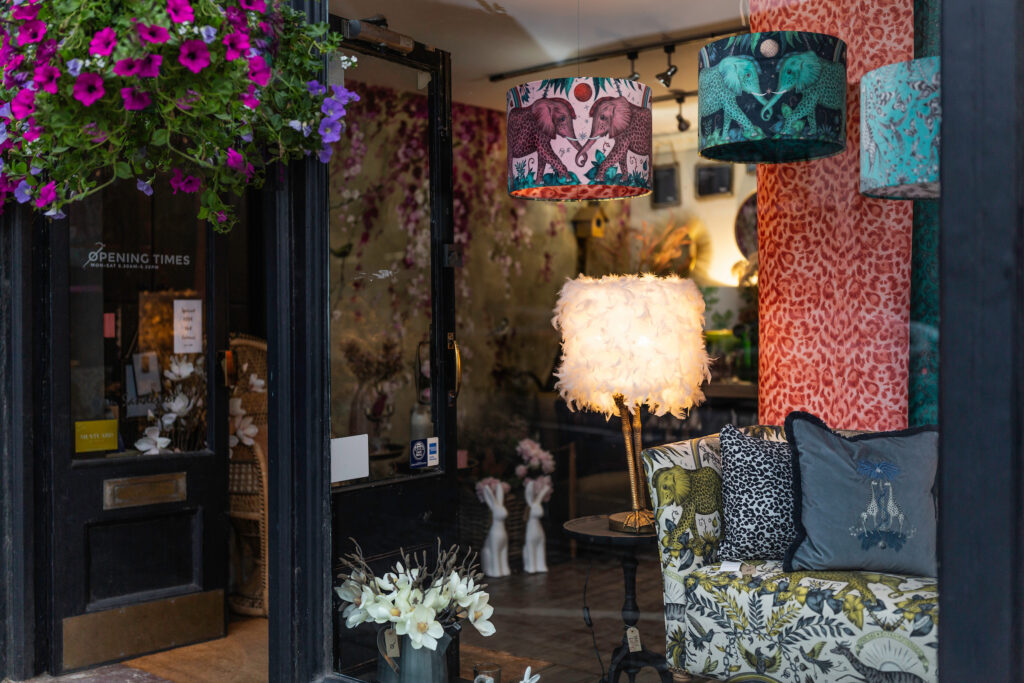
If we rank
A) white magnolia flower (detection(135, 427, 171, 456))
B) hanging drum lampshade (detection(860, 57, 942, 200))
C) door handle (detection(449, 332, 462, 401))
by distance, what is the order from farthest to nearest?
white magnolia flower (detection(135, 427, 171, 456)) < door handle (detection(449, 332, 462, 401)) < hanging drum lampshade (detection(860, 57, 942, 200))

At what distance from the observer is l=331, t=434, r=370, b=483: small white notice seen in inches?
93.9

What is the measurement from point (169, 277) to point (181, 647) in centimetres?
141

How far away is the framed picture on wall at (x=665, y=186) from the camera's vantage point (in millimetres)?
2666

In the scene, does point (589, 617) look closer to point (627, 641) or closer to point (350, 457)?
point (627, 641)

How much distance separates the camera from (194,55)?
181 centimetres

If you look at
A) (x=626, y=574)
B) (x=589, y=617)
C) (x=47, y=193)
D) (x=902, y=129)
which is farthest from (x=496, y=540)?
(x=902, y=129)

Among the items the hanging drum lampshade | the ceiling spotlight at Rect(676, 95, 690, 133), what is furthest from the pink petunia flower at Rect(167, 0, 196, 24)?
the hanging drum lampshade

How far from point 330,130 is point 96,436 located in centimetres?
189

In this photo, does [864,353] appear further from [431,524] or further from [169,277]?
[169,277]

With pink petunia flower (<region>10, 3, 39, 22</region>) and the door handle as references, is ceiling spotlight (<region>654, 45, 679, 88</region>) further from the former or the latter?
pink petunia flower (<region>10, 3, 39, 22</region>)

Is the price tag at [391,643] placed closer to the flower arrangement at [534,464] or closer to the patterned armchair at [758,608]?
the patterned armchair at [758,608]

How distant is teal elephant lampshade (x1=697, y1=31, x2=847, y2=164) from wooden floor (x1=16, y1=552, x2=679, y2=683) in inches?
48.2

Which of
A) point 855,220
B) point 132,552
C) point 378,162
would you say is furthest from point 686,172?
point 132,552

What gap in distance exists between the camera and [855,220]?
77.1 inches
